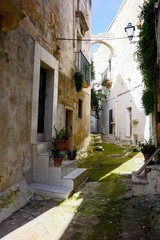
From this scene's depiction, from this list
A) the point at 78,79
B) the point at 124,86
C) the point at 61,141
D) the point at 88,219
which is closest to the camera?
the point at 88,219

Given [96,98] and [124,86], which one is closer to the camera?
[124,86]

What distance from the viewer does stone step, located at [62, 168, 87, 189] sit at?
4578mm

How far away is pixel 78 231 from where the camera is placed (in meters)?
3.01

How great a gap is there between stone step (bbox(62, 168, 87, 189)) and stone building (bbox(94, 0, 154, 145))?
5258 mm

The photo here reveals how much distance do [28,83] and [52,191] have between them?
2351 millimetres

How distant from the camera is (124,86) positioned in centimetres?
1405

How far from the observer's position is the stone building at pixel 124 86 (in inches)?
444

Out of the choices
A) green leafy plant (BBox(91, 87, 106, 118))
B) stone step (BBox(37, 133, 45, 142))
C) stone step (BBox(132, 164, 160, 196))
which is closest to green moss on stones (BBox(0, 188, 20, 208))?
stone step (BBox(37, 133, 45, 142))

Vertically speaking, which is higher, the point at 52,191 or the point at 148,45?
the point at 148,45

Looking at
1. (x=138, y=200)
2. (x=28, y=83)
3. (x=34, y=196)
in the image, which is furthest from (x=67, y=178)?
(x=28, y=83)

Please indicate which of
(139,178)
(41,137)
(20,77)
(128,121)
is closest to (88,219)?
(139,178)

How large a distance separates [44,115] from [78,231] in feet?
11.9

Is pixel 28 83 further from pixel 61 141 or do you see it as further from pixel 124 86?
pixel 124 86

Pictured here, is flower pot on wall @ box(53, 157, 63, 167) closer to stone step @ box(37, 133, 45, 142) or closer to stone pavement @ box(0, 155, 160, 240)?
stone pavement @ box(0, 155, 160, 240)
